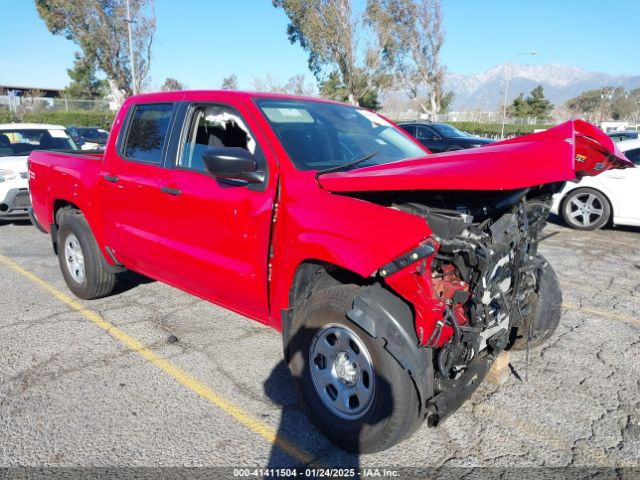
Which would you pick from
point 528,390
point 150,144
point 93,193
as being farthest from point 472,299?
point 93,193

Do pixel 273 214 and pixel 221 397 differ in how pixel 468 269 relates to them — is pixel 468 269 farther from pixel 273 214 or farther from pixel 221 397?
pixel 221 397

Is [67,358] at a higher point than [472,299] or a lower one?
lower

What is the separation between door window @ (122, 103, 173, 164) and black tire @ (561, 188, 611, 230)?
6.71 metres

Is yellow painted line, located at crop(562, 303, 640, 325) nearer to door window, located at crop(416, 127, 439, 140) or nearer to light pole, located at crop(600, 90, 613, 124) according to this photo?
door window, located at crop(416, 127, 439, 140)

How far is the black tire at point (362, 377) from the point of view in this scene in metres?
2.50

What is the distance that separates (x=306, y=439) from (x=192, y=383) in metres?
0.99

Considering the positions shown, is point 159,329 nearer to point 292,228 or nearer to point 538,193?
point 292,228

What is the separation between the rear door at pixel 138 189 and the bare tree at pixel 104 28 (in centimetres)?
3406

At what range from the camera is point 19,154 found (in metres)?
8.73

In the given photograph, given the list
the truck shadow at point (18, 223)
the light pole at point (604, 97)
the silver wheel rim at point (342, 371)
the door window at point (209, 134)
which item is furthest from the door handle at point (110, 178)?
the light pole at point (604, 97)

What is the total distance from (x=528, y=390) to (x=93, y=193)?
149 inches

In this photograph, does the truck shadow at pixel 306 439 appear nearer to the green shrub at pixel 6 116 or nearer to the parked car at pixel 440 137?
the parked car at pixel 440 137

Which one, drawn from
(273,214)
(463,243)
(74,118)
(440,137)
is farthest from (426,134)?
(74,118)

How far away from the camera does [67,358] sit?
12.7ft
